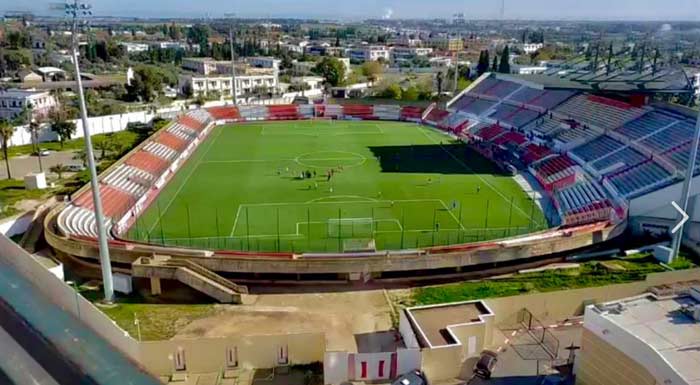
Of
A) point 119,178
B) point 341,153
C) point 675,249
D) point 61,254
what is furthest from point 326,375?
point 341,153

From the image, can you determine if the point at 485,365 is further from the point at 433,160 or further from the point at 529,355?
the point at 433,160

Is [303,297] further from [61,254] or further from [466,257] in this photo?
[61,254]

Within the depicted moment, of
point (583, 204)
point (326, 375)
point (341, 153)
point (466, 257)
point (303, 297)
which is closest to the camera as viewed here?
point (326, 375)

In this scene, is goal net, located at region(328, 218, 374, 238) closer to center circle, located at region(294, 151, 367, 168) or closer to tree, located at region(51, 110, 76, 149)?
center circle, located at region(294, 151, 367, 168)

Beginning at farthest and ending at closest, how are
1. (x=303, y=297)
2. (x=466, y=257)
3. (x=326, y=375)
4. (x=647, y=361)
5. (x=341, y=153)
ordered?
1. (x=341, y=153)
2. (x=466, y=257)
3. (x=303, y=297)
4. (x=326, y=375)
5. (x=647, y=361)

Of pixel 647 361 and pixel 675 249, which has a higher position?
pixel 647 361

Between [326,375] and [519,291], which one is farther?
[519,291]

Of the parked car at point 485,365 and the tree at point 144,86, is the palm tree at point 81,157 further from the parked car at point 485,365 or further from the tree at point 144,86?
the parked car at point 485,365
